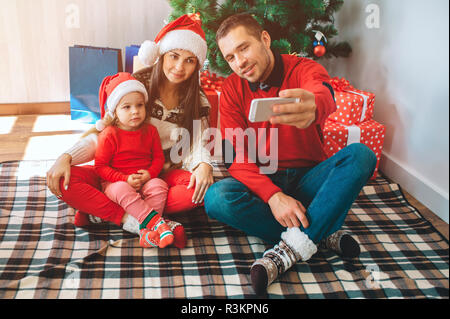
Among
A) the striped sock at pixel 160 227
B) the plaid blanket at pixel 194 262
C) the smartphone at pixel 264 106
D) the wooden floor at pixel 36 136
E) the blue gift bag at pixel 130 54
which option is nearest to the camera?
the smartphone at pixel 264 106

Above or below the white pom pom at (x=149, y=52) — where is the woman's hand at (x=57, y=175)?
below

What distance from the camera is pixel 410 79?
750 mm

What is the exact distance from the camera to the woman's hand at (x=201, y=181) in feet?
3.55

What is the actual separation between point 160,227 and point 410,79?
693mm

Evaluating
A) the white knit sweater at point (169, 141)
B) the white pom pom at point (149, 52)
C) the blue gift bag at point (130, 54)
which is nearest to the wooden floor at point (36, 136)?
the blue gift bag at point (130, 54)

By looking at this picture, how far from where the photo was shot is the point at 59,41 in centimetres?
202

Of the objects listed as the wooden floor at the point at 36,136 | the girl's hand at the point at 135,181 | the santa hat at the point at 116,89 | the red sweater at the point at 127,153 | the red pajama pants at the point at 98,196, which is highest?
the santa hat at the point at 116,89

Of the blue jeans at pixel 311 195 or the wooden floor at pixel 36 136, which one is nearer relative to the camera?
the blue jeans at pixel 311 195

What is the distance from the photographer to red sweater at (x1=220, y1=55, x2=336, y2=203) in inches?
40.2

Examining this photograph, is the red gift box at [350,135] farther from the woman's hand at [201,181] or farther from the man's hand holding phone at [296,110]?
the man's hand holding phone at [296,110]

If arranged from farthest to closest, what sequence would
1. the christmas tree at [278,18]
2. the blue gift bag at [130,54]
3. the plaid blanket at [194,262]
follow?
the blue gift bag at [130,54], the christmas tree at [278,18], the plaid blanket at [194,262]

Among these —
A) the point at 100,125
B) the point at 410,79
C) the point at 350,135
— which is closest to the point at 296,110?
the point at 410,79
